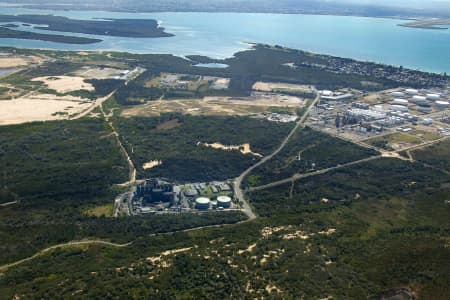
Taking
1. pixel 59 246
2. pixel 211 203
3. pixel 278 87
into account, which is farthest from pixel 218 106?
pixel 59 246

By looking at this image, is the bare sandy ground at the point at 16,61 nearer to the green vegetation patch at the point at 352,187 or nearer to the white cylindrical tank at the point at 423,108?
the green vegetation patch at the point at 352,187

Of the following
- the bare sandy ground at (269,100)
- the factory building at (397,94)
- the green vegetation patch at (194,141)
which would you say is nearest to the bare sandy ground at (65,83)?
the green vegetation patch at (194,141)

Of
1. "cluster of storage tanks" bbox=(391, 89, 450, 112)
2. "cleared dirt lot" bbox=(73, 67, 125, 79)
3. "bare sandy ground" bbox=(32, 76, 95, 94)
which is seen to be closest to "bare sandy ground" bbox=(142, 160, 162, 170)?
"bare sandy ground" bbox=(32, 76, 95, 94)

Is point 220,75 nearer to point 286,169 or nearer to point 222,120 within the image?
point 222,120

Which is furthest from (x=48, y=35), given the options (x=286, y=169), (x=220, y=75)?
(x=286, y=169)

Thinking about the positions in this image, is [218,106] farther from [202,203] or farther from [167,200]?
[202,203]

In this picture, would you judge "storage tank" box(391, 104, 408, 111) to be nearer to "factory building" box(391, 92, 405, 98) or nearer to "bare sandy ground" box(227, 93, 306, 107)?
"factory building" box(391, 92, 405, 98)

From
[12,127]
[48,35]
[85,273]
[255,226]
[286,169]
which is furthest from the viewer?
[48,35]
